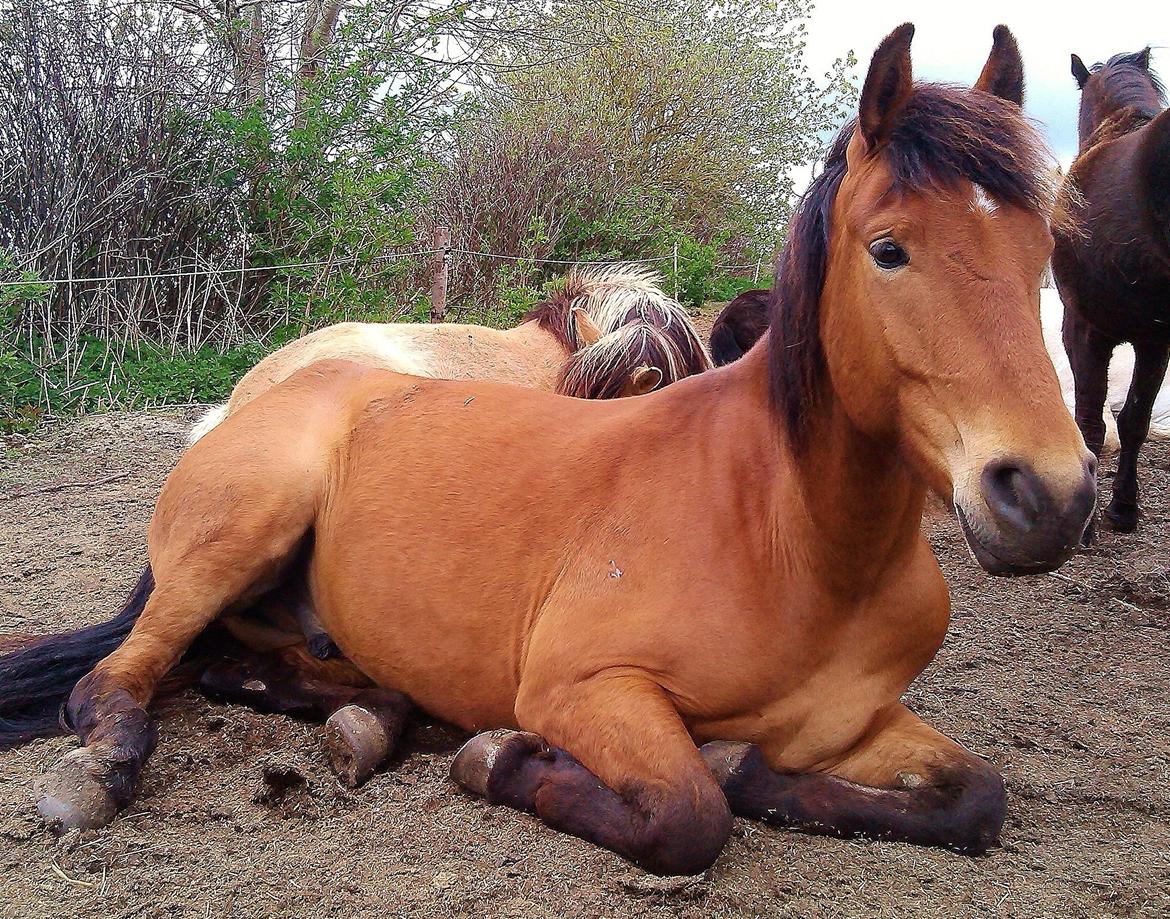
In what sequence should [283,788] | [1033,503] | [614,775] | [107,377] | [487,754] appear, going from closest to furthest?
[1033,503], [614,775], [487,754], [283,788], [107,377]

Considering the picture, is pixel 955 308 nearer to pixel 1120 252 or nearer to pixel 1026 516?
pixel 1026 516

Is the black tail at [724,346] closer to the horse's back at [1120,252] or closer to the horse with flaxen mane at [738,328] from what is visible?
the horse with flaxen mane at [738,328]

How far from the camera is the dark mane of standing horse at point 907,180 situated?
76.0 inches

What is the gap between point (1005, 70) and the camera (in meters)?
2.32

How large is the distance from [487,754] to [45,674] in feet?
5.35

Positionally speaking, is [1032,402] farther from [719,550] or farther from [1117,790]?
[1117,790]

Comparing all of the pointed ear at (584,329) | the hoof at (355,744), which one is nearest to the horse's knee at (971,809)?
the hoof at (355,744)

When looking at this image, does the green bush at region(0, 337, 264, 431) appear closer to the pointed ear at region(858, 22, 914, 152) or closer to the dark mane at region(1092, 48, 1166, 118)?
the pointed ear at region(858, 22, 914, 152)

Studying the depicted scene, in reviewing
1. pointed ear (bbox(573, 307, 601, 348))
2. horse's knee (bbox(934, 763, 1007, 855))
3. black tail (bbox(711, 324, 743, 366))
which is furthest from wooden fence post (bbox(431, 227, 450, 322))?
horse's knee (bbox(934, 763, 1007, 855))

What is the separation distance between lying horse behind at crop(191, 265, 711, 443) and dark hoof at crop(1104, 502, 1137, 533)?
2.39 m

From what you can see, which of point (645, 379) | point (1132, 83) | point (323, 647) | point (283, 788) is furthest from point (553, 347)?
point (1132, 83)

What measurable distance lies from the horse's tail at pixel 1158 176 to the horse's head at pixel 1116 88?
3.49 feet

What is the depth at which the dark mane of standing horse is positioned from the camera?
193cm

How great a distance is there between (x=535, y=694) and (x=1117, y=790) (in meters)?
1.68
